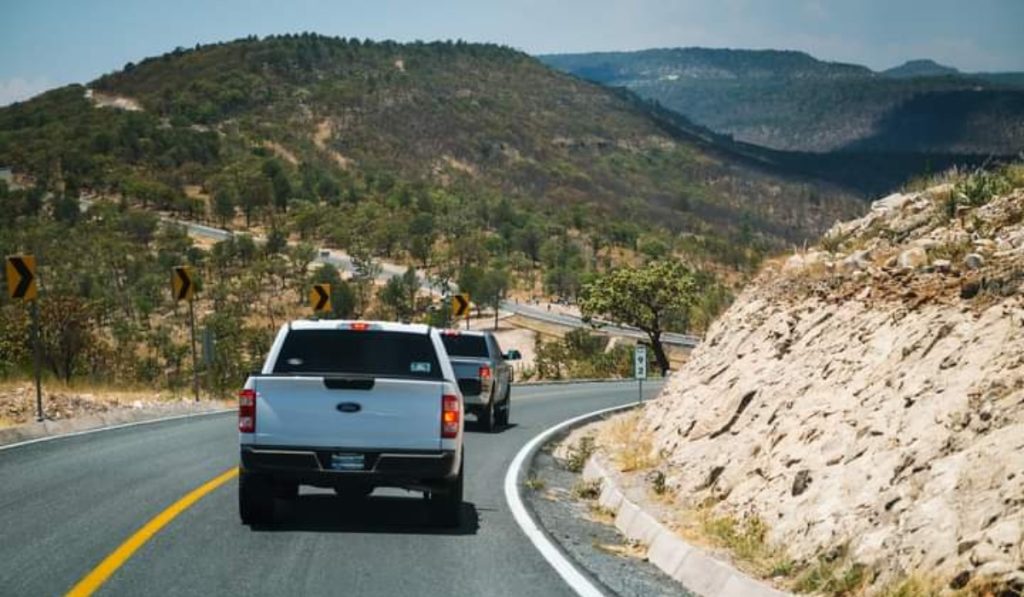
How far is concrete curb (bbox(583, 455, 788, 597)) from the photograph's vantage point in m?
8.20

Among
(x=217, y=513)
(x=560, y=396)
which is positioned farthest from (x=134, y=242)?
(x=217, y=513)

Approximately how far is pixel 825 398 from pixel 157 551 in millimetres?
6119

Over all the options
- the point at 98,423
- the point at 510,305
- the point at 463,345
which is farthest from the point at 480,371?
the point at 510,305

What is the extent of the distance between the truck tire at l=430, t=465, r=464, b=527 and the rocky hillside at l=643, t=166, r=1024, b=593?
96.6 inches

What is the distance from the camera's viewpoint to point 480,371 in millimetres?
22922

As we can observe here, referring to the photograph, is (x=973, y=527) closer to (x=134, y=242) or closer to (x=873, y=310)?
(x=873, y=310)

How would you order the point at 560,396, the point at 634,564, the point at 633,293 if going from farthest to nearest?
the point at 633,293 → the point at 560,396 → the point at 634,564

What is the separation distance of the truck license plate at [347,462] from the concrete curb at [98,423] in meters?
8.35

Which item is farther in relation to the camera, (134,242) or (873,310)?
(134,242)

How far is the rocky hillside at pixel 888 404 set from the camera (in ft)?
24.9

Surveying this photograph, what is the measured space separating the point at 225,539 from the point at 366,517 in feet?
5.93

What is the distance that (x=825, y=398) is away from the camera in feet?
36.8

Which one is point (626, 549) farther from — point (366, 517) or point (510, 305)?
point (510, 305)

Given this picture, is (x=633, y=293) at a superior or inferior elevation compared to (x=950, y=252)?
inferior
